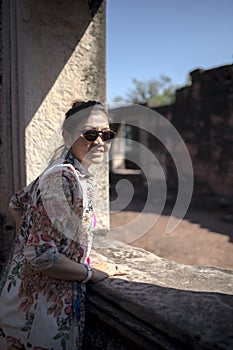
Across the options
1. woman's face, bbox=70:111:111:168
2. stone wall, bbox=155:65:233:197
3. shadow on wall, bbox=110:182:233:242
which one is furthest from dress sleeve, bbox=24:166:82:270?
stone wall, bbox=155:65:233:197

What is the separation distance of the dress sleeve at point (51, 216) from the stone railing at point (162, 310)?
0.30m

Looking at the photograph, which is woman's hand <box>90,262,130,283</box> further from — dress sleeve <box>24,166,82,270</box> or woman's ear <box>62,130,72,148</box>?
woman's ear <box>62,130,72,148</box>

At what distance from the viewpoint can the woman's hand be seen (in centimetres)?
138

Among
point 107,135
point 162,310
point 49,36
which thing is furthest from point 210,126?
point 162,310

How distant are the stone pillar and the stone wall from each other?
777 centimetres

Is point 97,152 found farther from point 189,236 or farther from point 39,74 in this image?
point 189,236

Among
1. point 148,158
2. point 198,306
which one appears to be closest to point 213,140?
point 148,158

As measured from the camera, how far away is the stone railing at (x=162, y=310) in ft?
3.38

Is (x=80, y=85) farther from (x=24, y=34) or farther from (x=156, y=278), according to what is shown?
(x=156, y=278)

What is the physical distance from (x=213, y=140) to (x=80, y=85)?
8158 millimetres

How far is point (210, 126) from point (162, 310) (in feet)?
30.0

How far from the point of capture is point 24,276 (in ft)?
4.17

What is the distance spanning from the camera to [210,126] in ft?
32.0

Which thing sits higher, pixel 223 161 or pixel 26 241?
pixel 223 161
